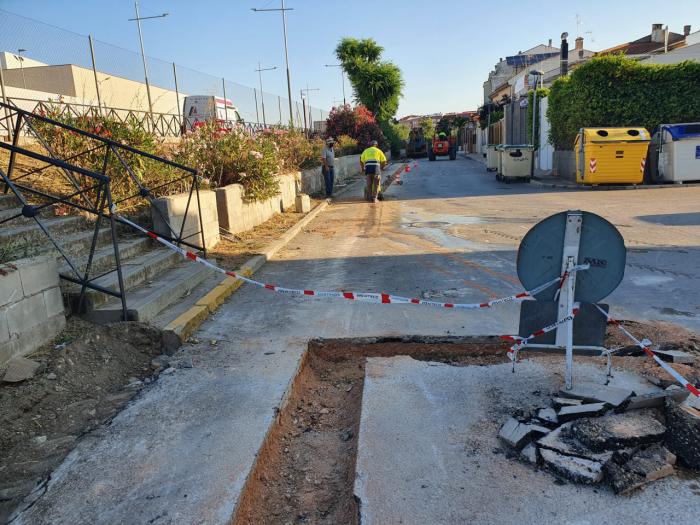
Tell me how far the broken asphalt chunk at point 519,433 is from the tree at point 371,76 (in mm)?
47855

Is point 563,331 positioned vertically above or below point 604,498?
above

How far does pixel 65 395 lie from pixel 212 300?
213 centimetres

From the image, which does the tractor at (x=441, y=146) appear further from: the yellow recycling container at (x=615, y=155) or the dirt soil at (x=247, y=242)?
the dirt soil at (x=247, y=242)

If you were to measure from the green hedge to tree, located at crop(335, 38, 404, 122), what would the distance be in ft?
99.3

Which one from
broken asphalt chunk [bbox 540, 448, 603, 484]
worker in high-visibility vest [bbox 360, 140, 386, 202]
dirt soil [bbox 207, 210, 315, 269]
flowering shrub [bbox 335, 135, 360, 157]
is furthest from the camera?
flowering shrub [bbox 335, 135, 360, 157]

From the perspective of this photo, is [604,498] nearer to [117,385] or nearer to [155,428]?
[155,428]

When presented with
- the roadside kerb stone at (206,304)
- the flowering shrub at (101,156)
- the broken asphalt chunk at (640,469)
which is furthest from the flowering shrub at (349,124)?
the broken asphalt chunk at (640,469)

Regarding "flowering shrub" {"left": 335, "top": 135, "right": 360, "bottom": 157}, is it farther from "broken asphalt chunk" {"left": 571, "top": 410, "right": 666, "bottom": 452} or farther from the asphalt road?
"broken asphalt chunk" {"left": 571, "top": 410, "right": 666, "bottom": 452}

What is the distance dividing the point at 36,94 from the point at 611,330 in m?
22.9

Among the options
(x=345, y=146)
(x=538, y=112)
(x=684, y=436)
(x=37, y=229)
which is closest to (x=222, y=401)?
(x=684, y=436)

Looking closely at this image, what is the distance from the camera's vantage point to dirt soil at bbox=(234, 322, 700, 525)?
9.20 feet

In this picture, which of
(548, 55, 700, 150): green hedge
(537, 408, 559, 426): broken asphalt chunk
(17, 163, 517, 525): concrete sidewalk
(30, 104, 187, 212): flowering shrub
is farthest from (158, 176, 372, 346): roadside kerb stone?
(548, 55, 700, 150): green hedge

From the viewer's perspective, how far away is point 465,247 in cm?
910

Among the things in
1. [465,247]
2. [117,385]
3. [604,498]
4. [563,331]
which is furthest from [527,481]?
[465,247]
